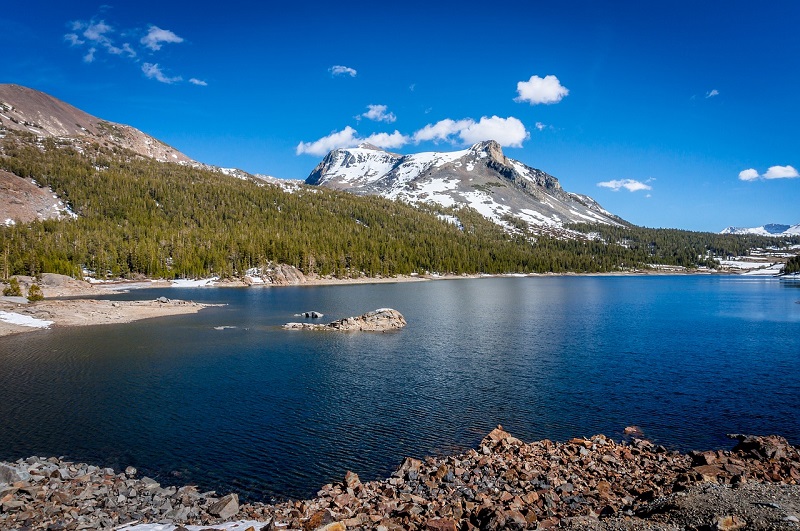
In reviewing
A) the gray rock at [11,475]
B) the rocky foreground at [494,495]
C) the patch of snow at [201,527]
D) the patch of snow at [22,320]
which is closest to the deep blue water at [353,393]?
the rocky foreground at [494,495]

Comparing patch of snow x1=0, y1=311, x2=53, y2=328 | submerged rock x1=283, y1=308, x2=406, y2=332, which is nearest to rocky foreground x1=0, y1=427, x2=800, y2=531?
submerged rock x1=283, y1=308, x2=406, y2=332

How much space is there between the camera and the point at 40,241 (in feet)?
552

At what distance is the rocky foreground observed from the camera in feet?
58.3

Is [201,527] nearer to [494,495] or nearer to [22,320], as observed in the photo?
[494,495]

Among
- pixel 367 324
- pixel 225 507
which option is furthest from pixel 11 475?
pixel 367 324

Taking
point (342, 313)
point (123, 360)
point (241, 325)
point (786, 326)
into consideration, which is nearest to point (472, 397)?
point (123, 360)

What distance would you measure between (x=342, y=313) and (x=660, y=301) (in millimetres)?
80567

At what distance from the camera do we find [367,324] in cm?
7344

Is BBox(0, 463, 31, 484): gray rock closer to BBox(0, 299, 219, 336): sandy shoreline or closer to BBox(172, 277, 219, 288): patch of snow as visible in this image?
BBox(0, 299, 219, 336): sandy shoreline

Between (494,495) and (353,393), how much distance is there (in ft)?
63.8

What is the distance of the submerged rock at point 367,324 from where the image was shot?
238 ft

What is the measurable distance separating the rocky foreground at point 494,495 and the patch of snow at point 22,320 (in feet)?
191

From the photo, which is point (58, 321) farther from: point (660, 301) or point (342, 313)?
point (660, 301)

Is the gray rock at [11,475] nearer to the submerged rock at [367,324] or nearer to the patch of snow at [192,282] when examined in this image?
the submerged rock at [367,324]
